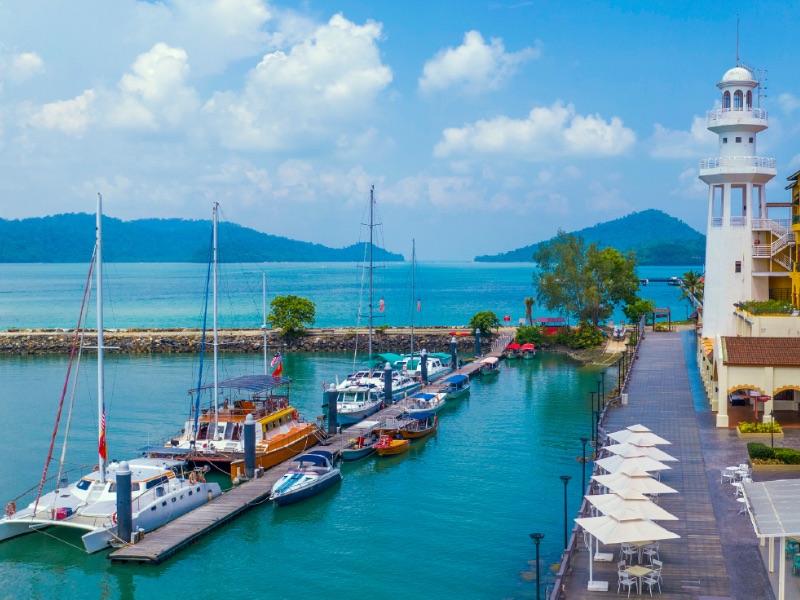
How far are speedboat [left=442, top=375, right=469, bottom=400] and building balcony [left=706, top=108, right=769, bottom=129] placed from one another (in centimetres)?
2353

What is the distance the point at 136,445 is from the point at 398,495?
1561 centimetres

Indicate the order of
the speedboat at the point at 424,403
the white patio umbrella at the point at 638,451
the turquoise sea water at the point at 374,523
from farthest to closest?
the speedboat at the point at 424,403 → the turquoise sea water at the point at 374,523 → the white patio umbrella at the point at 638,451

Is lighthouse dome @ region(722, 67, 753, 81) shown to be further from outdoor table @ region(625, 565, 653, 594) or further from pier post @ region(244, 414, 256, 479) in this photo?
outdoor table @ region(625, 565, 653, 594)

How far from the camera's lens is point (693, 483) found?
88.8ft

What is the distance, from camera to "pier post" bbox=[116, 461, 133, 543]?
26672 mm

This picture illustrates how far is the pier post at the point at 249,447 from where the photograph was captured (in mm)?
34906

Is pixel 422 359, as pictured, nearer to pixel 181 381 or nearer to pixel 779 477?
pixel 181 381

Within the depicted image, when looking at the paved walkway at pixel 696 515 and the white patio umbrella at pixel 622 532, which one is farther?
the paved walkway at pixel 696 515

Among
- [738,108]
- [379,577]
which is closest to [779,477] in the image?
[379,577]

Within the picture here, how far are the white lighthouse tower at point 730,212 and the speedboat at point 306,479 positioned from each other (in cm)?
2701

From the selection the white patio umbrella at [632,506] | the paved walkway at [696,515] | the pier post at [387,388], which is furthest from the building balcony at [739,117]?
the white patio umbrella at [632,506]

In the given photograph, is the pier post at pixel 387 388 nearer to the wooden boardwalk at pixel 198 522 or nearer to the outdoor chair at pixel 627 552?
the wooden boardwalk at pixel 198 522

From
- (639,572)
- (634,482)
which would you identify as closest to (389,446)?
(634,482)

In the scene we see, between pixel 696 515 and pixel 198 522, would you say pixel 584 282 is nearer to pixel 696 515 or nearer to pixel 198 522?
pixel 696 515
